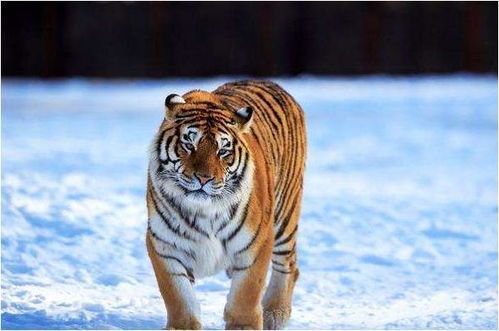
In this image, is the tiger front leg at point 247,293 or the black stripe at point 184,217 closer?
the black stripe at point 184,217

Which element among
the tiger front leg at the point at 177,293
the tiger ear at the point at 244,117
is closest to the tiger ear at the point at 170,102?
the tiger ear at the point at 244,117

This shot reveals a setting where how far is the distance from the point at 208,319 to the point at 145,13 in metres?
14.9

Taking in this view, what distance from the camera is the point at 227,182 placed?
428 centimetres

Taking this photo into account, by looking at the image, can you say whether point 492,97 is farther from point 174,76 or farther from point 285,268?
point 285,268

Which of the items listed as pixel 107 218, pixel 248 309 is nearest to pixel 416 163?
pixel 107 218

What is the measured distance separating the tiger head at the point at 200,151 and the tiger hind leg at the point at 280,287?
93 centimetres

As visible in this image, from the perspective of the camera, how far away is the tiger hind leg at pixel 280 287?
5.16 metres

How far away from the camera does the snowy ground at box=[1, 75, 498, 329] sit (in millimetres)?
5492

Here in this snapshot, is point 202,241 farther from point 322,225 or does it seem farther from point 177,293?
point 322,225

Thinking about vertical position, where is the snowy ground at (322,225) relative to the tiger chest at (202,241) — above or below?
below

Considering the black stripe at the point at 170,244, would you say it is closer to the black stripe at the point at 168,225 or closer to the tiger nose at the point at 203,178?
the black stripe at the point at 168,225

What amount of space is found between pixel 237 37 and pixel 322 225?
1246cm

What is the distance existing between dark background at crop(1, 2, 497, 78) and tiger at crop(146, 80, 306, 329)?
1522 centimetres

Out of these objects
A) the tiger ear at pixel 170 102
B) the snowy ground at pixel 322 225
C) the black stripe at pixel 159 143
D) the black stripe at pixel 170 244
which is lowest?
the snowy ground at pixel 322 225
